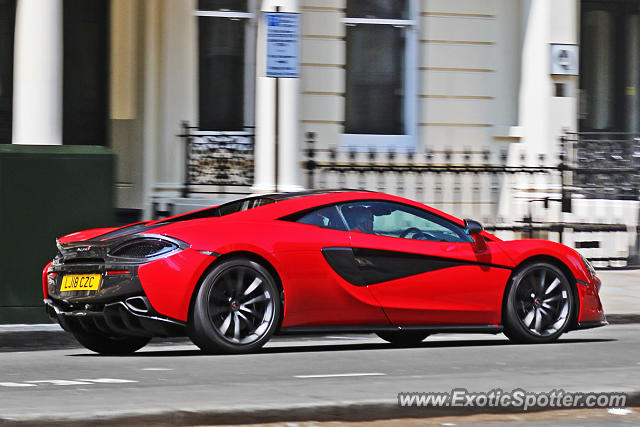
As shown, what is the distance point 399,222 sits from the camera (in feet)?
30.6

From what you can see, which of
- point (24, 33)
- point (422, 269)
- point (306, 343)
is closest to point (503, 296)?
point (422, 269)

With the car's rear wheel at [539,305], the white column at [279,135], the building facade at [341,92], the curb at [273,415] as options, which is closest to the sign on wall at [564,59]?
the building facade at [341,92]

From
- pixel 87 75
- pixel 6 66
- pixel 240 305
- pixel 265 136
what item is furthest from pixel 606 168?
pixel 240 305

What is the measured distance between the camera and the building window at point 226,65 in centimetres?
1695

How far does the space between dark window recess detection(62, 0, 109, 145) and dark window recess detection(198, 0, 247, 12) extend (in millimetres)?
1286

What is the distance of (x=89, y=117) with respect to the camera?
17.1 metres

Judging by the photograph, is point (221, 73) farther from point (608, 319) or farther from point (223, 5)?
point (608, 319)

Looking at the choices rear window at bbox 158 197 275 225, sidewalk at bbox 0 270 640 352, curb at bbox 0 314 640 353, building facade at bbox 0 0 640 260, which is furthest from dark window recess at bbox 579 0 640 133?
rear window at bbox 158 197 275 225

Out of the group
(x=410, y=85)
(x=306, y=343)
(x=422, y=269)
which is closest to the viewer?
(x=422, y=269)

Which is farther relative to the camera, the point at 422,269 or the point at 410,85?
the point at 410,85

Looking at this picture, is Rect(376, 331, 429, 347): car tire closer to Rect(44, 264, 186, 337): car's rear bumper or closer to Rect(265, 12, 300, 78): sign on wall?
Rect(44, 264, 186, 337): car's rear bumper

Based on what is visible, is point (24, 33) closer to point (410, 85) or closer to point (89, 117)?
point (89, 117)

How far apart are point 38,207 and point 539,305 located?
419 centimetres

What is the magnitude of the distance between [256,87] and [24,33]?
3370 millimetres
